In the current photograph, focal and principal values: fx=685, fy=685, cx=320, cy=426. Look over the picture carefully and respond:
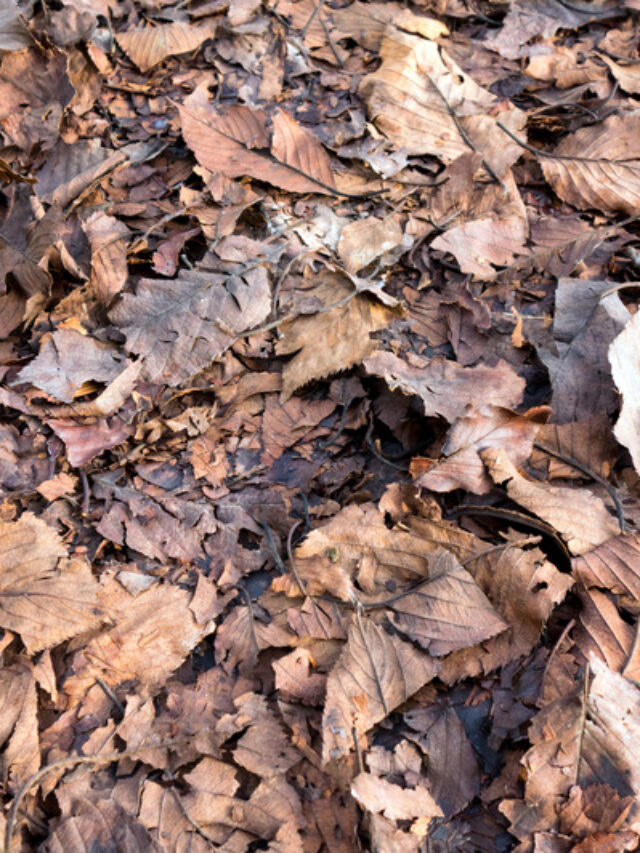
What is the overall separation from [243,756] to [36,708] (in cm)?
60

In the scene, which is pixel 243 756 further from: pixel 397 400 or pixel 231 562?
pixel 397 400

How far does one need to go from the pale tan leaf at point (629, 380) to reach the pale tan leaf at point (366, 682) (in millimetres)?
882

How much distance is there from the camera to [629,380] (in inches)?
83.9

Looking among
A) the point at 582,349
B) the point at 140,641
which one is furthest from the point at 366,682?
the point at 582,349

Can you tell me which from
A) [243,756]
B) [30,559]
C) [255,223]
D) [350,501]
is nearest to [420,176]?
[255,223]

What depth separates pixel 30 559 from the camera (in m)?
2.07

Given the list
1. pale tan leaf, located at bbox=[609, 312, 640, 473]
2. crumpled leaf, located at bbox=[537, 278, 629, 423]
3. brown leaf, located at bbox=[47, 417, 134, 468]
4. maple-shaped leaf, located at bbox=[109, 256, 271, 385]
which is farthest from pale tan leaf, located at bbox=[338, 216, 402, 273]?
brown leaf, located at bbox=[47, 417, 134, 468]

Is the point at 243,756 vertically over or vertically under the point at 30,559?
under

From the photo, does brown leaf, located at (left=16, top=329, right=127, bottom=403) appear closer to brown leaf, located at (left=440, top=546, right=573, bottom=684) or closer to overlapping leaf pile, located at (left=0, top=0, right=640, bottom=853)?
overlapping leaf pile, located at (left=0, top=0, right=640, bottom=853)

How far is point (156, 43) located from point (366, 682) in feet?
8.99

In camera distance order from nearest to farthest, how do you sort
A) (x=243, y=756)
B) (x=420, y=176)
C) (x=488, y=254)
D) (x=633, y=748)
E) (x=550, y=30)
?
(x=633, y=748)
(x=243, y=756)
(x=488, y=254)
(x=420, y=176)
(x=550, y=30)

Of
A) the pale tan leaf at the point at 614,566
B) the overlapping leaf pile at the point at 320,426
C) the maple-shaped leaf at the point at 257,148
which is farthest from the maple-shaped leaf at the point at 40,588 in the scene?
the maple-shaped leaf at the point at 257,148

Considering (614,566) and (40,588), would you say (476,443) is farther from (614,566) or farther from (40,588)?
(40,588)

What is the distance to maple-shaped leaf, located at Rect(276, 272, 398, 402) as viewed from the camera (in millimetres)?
2375
